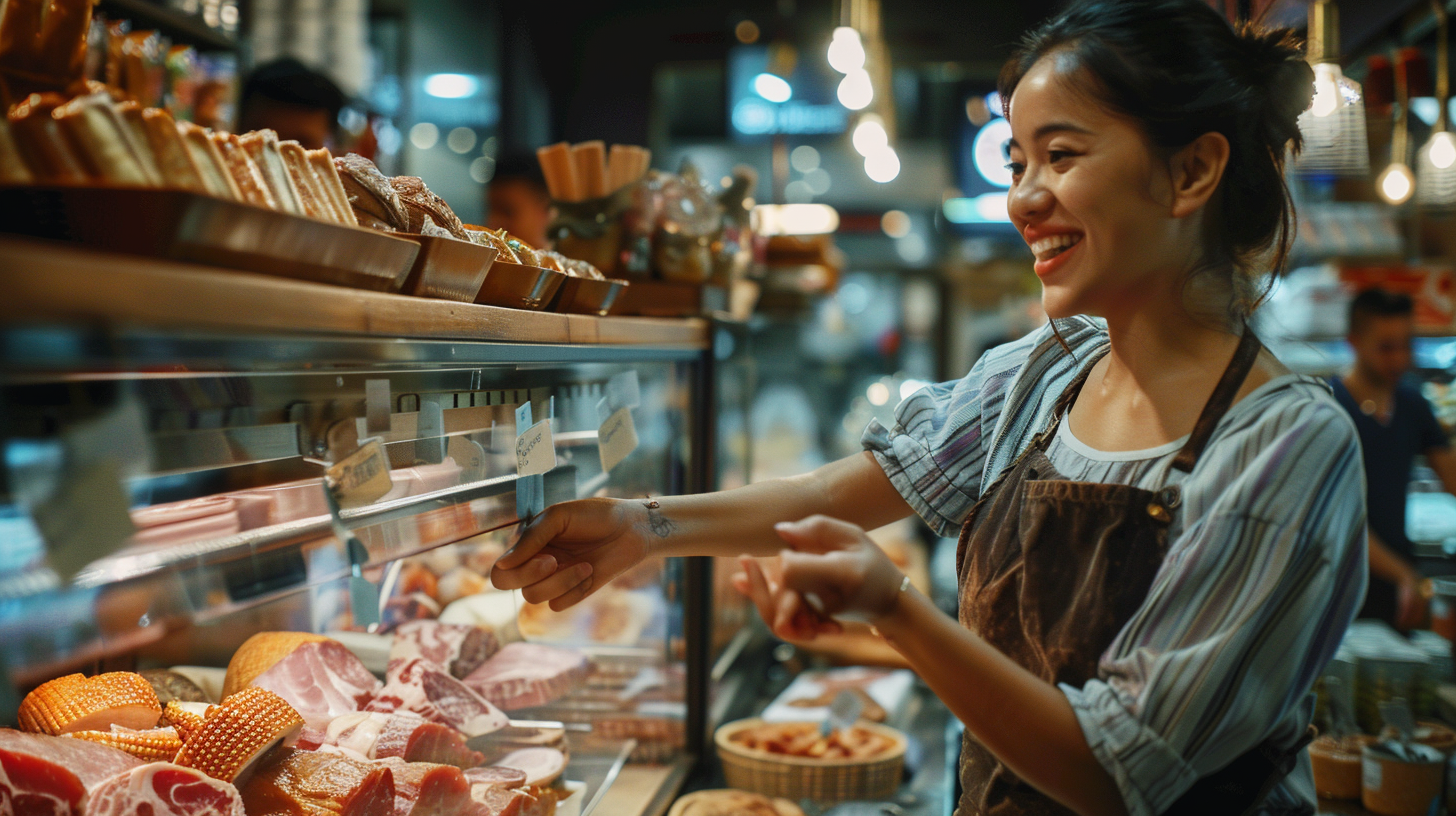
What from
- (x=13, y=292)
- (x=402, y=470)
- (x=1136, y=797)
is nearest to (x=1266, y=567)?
(x=1136, y=797)

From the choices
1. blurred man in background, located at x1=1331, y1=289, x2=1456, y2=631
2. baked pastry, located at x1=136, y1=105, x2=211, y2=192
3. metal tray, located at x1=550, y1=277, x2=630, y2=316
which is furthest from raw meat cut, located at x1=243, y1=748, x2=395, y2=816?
blurred man in background, located at x1=1331, y1=289, x2=1456, y2=631

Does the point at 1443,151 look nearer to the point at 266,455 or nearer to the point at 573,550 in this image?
the point at 573,550

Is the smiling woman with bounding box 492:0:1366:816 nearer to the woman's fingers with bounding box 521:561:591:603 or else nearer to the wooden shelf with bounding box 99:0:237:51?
the woman's fingers with bounding box 521:561:591:603

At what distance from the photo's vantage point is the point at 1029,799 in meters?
1.29

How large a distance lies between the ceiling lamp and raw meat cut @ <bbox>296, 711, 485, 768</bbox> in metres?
2.62

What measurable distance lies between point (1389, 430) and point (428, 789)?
4479 mm

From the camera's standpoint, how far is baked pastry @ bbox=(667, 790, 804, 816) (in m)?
1.99

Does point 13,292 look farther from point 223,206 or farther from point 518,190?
point 518,190

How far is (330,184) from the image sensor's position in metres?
1.08

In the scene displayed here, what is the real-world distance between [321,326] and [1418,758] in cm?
276

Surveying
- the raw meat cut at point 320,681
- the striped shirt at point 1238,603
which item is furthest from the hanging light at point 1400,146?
the raw meat cut at point 320,681

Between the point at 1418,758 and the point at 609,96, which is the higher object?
the point at 609,96

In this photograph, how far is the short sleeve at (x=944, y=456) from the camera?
1.61 m

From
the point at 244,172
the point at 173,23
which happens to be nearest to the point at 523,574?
the point at 244,172
